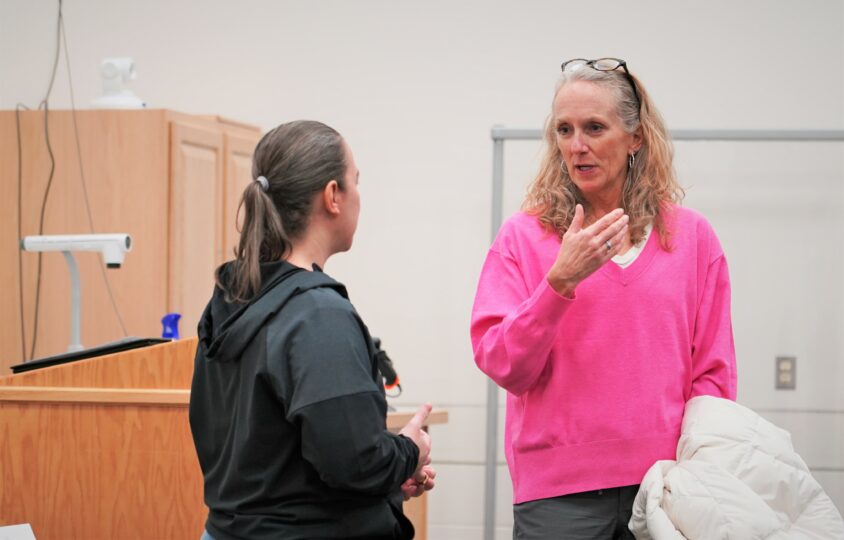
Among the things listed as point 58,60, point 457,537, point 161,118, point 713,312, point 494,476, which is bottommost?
point 457,537

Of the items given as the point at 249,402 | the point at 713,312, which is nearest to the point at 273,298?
the point at 249,402

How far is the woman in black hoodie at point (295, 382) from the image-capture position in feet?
4.28

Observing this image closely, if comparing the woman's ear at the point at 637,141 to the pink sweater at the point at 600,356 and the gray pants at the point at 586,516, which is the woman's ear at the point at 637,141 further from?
the gray pants at the point at 586,516

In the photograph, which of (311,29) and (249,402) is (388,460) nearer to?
(249,402)

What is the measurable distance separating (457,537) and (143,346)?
7.39ft

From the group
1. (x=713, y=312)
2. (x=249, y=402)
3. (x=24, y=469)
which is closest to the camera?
(x=249, y=402)

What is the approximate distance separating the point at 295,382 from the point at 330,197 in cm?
29

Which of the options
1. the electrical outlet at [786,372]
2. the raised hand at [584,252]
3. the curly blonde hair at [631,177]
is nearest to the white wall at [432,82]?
the electrical outlet at [786,372]

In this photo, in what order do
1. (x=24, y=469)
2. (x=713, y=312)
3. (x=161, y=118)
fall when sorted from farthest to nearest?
(x=161, y=118) → (x=24, y=469) → (x=713, y=312)

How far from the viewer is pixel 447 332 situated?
14.0ft

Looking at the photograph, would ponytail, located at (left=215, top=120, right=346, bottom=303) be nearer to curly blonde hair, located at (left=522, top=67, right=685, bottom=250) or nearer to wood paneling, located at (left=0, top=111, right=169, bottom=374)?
curly blonde hair, located at (left=522, top=67, right=685, bottom=250)

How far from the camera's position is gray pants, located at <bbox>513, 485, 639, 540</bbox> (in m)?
1.59

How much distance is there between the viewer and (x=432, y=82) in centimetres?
432

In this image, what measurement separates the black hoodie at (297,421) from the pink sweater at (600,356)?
0.89 ft
